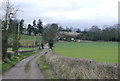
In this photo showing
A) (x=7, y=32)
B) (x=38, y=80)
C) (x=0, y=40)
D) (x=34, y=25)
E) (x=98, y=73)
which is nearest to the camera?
(x=98, y=73)

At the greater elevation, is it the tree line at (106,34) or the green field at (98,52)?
the tree line at (106,34)

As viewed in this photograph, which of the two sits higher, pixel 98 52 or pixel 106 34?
pixel 106 34

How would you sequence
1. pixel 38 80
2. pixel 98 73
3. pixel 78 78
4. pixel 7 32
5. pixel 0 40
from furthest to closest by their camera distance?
pixel 7 32 < pixel 0 40 < pixel 38 80 < pixel 98 73 < pixel 78 78

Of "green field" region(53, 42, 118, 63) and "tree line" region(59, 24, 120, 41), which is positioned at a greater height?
"tree line" region(59, 24, 120, 41)

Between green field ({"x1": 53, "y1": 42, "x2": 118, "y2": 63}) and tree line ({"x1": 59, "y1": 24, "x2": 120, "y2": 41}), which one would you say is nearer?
tree line ({"x1": 59, "y1": 24, "x2": 120, "y2": 41})

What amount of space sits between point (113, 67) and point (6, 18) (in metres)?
21.0

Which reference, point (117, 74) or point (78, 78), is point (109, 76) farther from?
point (78, 78)

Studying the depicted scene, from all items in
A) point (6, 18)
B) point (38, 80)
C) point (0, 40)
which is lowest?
point (38, 80)

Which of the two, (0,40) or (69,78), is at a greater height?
(0,40)

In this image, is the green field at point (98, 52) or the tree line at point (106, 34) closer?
the tree line at point (106, 34)

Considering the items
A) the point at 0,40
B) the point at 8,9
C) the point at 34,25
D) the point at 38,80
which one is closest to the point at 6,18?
the point at 8,9

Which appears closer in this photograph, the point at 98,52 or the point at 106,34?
the point at 106,34

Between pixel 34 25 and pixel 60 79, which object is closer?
pixel 60 79

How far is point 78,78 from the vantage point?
13797 millimetres
